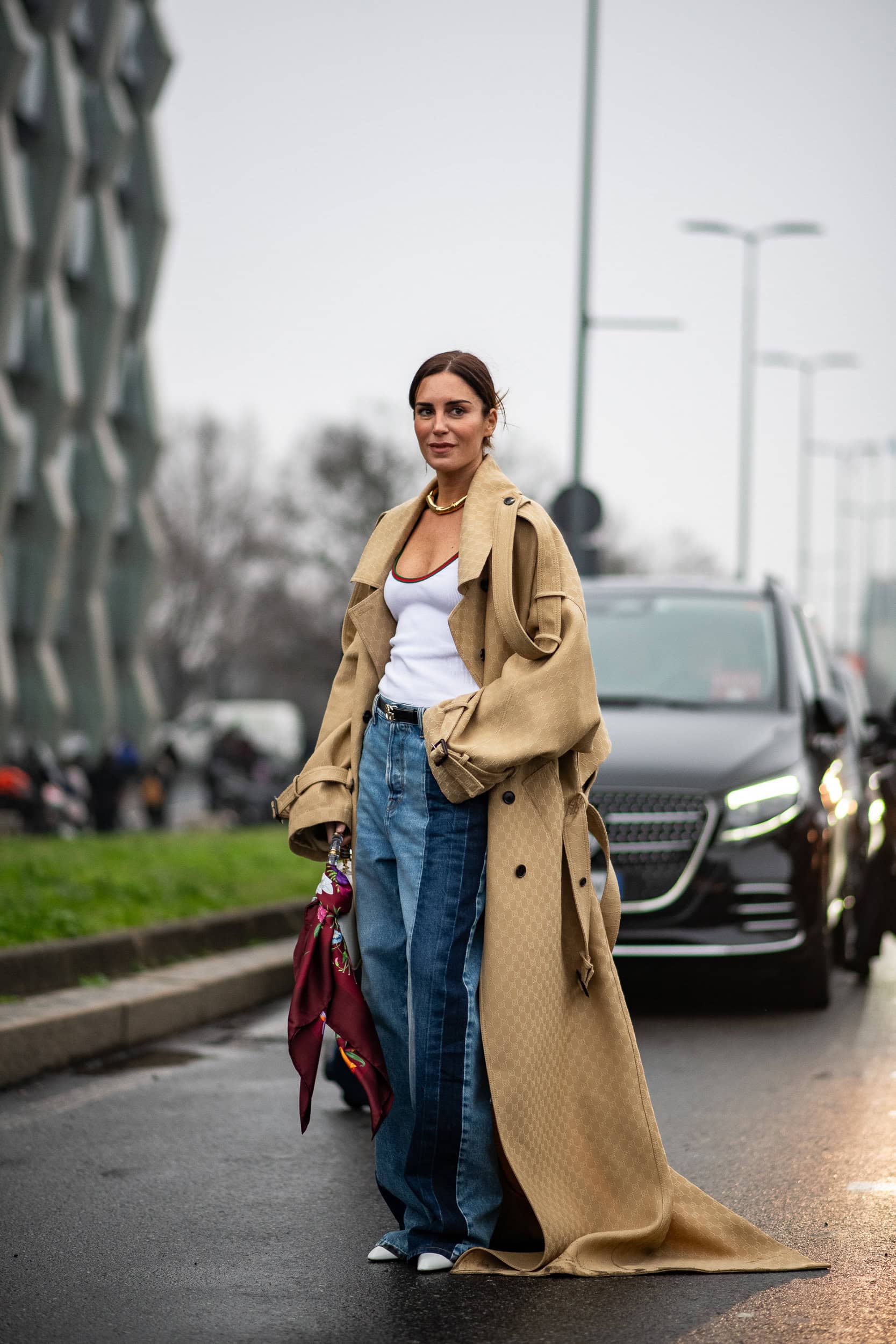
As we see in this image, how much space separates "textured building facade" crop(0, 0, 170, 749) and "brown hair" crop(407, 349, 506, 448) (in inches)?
1394

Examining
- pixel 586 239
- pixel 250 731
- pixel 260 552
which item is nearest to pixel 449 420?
pixel 586 239

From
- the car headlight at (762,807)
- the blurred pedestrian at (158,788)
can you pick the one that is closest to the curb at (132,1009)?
the car headlight at (762,807)

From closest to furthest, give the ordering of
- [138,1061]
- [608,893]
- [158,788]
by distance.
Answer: [608,893] → [138,1061] → [158,788]

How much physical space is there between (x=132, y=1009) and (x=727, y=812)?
267cm

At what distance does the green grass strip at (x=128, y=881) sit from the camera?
960 centimetres

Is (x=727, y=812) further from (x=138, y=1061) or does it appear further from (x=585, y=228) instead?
(x=585, y=228)

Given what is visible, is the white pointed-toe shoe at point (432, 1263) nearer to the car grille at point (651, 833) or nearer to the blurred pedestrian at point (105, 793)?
the car grille at point (651, 833)

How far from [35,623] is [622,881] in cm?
3749

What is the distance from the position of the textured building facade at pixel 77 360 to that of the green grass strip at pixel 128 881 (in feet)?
77.2

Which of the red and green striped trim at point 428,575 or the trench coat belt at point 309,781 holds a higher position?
the red and green striped trim at point 428,575

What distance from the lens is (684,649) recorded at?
9.70 meters

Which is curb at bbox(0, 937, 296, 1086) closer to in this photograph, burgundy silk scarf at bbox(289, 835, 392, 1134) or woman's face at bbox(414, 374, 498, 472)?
burgundy silk scarf at bbox(289, 835, 392, 1134)

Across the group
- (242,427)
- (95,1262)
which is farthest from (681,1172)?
(242,427)

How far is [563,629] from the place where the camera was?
4.30 metres
